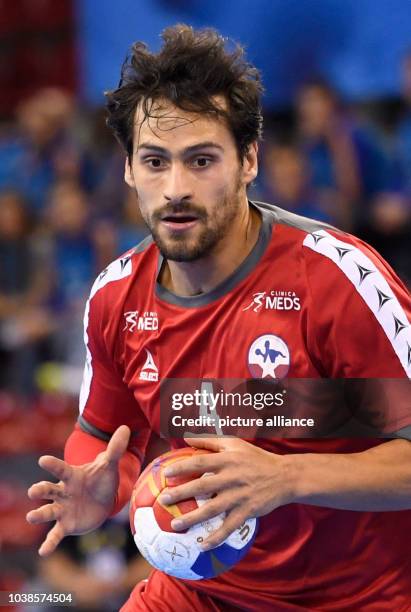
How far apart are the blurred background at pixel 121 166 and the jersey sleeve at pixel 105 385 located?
239 centimetres

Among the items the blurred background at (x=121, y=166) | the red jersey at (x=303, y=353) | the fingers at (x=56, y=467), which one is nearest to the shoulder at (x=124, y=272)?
the red jersey at (x=303, y=353)

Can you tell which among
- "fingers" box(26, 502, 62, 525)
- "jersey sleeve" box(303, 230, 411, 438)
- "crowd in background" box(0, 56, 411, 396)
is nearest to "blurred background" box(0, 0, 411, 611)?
"crowd in background" box(0, 56, 411, 396)

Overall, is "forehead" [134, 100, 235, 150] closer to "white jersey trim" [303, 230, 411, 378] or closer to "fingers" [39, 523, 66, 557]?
"white jersey trim" [303, 230, 411, 378]

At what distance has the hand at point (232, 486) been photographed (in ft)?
9.14

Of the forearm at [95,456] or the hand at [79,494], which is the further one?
the forearm at [95,456]

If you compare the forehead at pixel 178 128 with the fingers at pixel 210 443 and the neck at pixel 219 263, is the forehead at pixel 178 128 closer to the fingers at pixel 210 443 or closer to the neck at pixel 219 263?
the neck at pixel 219 263

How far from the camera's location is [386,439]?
3205 millimetres

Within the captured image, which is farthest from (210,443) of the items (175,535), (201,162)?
(201,162)

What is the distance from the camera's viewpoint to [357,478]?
9.91 feet

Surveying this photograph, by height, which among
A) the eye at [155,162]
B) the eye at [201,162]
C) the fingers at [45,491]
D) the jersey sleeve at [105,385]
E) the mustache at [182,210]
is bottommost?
the fingers at [45,491]

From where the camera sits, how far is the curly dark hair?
11.5ft

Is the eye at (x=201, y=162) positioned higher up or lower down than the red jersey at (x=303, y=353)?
higher up

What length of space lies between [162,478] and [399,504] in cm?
69

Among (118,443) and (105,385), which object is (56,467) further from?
(105,385)
